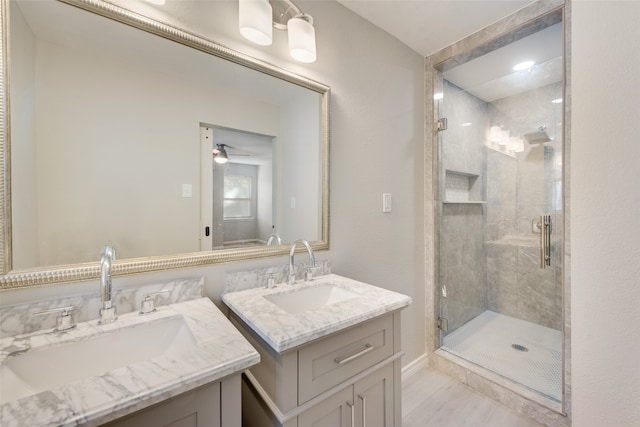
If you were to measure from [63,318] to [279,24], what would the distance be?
55.8 inches

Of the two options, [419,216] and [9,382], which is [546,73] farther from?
[9,382]

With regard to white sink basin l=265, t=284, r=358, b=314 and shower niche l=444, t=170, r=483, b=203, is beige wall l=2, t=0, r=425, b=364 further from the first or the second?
shower niche l=444, t=170, r=483, b=203

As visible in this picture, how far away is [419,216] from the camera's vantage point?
1.96m

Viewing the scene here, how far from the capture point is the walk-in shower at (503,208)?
5.84 ft

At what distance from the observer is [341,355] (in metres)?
0.89

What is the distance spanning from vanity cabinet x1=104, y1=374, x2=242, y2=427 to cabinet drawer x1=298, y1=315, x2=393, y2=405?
21 cm

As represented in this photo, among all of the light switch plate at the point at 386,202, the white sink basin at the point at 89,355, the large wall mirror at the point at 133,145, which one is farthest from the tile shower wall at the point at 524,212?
the white sink basin at the point at 89,355

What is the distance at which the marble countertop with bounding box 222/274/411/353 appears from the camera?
0.76m

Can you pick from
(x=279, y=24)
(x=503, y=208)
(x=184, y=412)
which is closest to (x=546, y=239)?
(x=503, y=208)

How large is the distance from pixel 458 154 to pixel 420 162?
18.1 inches

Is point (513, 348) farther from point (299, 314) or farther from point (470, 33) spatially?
point (470, 33)

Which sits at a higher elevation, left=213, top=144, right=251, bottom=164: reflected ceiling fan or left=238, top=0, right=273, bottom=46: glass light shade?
left=238, top=0, right=273, bottom=46: glass light shade

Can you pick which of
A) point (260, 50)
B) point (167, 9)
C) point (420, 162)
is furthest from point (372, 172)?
point (167, 9)

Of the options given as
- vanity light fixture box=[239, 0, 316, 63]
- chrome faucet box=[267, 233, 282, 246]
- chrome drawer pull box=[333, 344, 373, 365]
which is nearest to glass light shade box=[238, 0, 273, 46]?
vanity light fixture box=[239, 0, 316, 63]
